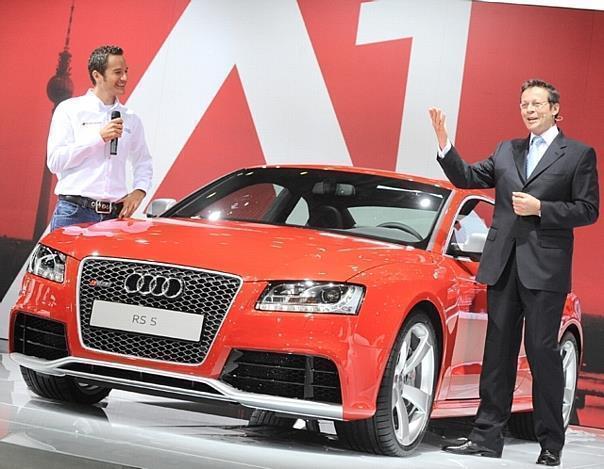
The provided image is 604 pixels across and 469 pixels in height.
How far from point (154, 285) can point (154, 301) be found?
0.07 m

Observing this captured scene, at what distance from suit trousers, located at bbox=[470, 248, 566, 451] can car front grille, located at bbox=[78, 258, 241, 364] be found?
1577 mm

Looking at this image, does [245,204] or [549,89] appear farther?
[245,204]

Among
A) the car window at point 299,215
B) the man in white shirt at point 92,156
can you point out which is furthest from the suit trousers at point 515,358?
the man in white shirt at point 92,156

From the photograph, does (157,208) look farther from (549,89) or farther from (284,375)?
(549,89)

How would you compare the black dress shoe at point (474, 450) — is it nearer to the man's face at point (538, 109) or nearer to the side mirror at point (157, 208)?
the man's face at point (538, 109)

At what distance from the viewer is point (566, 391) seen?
6953mm

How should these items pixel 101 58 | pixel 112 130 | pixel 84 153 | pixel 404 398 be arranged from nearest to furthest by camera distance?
pixel 404 398
pixel 112 130
pixel 84 153
pixel 101 58

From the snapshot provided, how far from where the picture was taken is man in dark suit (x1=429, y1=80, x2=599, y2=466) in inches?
215

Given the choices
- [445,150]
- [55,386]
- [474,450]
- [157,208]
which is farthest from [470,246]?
[55,386]

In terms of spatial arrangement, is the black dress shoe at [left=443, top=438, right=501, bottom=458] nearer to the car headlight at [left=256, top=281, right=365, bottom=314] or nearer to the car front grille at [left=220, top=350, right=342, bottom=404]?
the car front grille at [left=220, top=350, right=342, bottom=404]

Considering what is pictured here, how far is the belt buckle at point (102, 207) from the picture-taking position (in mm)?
6586

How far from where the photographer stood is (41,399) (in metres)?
5.64

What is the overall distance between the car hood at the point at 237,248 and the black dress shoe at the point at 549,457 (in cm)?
119

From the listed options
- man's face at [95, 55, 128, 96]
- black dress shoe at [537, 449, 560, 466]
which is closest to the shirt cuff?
black dress shoe at [537, 449, 560, 466]
